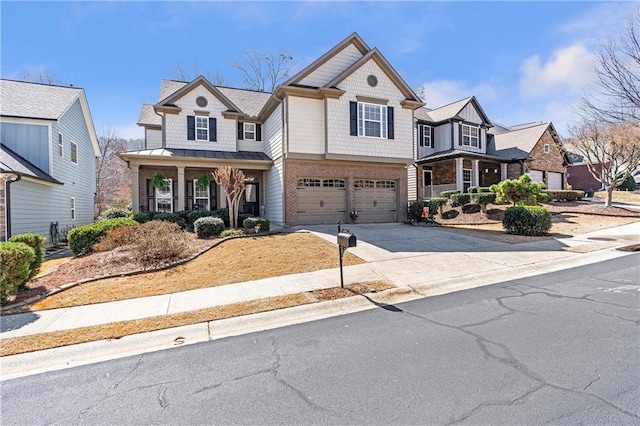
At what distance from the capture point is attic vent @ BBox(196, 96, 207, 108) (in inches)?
715

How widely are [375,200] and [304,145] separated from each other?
16.3ft

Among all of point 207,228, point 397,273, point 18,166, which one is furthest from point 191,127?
point 397,273

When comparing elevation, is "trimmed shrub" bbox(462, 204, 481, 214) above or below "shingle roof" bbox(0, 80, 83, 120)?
below

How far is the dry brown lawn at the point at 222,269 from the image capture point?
22.2ft

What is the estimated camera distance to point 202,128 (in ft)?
60.0

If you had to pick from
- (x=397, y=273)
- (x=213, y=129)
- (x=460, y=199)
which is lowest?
(x=397, y=273)

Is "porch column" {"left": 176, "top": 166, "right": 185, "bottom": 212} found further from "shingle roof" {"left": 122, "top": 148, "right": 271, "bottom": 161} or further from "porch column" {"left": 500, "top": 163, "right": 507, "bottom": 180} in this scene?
"porch column" {"left": 500, "top": 163, "right": 507, "bottom": 180}

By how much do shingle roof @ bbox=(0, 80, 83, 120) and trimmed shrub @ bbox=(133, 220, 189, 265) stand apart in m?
9.95

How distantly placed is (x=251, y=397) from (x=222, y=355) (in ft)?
3.51

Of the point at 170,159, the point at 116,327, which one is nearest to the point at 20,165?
the point at 170,159

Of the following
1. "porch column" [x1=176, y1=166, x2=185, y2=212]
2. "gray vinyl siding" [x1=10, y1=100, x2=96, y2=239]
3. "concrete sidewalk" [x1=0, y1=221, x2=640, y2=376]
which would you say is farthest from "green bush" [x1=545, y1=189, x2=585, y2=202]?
"gray vinyl siding" [x1=10, y1=100, x2=96, y2=239]

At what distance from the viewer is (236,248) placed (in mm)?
10688

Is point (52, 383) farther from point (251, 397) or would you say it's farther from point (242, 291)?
point (242, 291)

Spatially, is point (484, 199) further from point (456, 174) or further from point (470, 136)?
point (470, 136)
